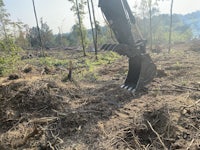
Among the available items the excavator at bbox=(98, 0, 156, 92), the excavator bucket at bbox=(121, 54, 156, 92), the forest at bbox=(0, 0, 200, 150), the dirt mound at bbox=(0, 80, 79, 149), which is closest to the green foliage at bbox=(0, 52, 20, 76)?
the forest at bbox=(0, 0, 200, 150)

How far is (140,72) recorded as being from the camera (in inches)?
295

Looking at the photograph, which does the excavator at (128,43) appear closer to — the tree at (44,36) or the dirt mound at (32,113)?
the dirt mound at (32,113)

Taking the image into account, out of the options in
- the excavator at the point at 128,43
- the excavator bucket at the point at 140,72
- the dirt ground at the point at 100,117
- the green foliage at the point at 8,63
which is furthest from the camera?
the green foliage at the point at 8,63

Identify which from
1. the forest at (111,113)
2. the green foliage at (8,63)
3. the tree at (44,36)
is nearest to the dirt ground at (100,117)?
the forest at (111,113)

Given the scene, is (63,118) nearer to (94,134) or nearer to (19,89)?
(94,134)

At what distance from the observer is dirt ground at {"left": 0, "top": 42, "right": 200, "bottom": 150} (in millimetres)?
4469

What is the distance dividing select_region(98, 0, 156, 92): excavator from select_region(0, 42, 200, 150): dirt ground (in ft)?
1.17

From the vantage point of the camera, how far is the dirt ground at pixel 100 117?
447cm

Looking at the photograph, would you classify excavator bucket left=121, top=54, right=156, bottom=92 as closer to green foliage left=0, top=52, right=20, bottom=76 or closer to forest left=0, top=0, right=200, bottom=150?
forest left=0, top=0, right=200, bottom=150

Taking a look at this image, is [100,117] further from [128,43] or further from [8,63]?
[8,63]

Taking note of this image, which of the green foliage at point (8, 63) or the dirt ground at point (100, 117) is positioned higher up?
the green foliage at point (8, 63)

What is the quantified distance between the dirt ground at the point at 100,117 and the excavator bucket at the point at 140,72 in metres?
0.24

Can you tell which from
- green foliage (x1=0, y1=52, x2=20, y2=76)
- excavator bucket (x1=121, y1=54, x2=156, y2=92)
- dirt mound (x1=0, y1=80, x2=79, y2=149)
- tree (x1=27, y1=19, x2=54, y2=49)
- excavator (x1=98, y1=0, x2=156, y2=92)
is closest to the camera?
dirt mound (x1=0, y1=80, x2=79, y2=149)

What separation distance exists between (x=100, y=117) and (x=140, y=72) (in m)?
2.42
